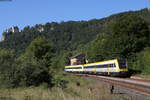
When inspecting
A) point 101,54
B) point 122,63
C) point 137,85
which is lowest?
point 137,85

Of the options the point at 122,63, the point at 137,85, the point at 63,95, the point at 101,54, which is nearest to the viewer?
the point at 63,95

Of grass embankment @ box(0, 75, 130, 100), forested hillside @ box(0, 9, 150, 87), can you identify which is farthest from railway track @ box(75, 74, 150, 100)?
forested hillside @ box(0, 9, 150, 87)

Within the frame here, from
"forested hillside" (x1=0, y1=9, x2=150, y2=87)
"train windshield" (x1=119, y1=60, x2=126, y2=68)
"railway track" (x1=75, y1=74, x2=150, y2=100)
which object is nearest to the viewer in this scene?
"railway track" (x1=75, y1=74, x2=150, y2=100)

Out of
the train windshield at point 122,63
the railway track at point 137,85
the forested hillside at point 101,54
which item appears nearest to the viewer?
the railway track at point 137,85

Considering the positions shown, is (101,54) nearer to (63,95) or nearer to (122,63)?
(122,63)

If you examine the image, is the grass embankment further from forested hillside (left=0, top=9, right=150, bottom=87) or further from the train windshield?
the train windshield

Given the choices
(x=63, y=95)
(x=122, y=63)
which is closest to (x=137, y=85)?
(x=63, y=95)

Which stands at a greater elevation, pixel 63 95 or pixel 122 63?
pixel 122 63

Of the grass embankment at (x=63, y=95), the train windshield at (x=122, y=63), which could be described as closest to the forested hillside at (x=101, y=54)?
the train windshield at (x=122, y=63)

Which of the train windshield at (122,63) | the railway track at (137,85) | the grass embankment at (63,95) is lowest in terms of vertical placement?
the railway track at (137,85)

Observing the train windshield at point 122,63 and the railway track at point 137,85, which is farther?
the train windshield at point 122,63

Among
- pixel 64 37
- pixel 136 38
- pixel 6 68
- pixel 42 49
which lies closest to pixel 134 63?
pixel 136 38

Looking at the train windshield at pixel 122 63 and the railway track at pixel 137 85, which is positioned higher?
the train windshield at pixel 122 63

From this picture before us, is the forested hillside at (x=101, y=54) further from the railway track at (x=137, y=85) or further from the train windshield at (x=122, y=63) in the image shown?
the railway track at (x=137, y=85)
